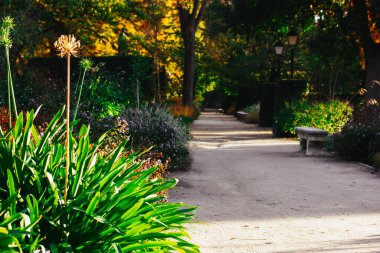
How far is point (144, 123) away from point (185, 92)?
2037cm

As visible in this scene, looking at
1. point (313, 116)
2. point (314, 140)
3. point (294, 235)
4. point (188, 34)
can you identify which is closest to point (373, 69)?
point (313, 116)

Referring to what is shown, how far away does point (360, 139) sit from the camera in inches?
604

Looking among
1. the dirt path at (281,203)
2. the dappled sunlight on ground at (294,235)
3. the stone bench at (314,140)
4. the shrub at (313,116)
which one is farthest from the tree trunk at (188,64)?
the dappled sunlight on ground at (294,235)

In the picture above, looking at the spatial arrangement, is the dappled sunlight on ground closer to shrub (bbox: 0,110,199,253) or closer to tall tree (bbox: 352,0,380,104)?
shrub (bbox: 0,110,199,253)

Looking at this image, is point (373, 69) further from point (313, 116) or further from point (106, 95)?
point (106, 95)

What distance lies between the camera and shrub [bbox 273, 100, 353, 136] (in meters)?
Answer: 22.4

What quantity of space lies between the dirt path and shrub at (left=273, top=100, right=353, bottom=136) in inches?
245

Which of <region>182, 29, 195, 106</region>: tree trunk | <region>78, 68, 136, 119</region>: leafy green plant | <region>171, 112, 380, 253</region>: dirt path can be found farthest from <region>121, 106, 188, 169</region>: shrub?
<region>182, 29, 195, 106</region>: tree trunk

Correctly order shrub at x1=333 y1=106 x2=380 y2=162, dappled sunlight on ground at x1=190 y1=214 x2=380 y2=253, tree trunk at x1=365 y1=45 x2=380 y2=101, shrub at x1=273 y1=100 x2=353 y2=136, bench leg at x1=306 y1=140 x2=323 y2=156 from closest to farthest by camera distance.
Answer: dappled sunlight on ground at x1=190 y1=214 x2=380 y2=253 → shrub at x1=333 y1=106 x2=380 y2=162 → bench leg at x1=306 y1=140 x2=323 y2=156 → shrub at x1=273 y1=100 x2=353 y2=136 → tree trunk at x1=365 y1=45 x2=380 y2=101

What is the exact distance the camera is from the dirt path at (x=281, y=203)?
273 inches

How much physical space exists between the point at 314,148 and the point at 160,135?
18.7ft

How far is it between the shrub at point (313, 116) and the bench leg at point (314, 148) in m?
4.64

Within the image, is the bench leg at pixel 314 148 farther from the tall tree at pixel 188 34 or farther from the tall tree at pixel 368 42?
the tall tree at pixel 188 34

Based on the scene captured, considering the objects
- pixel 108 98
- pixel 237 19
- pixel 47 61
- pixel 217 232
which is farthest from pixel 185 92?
pixel 217 232
